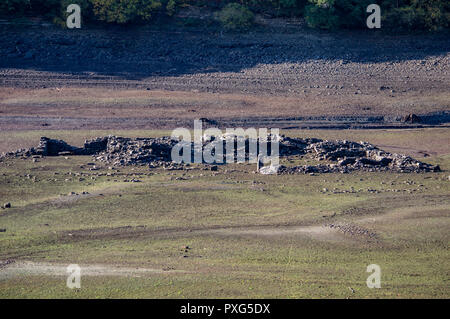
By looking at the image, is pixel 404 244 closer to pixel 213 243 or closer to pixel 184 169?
pixel 213 243

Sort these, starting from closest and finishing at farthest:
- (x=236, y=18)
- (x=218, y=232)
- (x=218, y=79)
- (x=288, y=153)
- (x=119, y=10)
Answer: (x=218, y=232) < (x=288, y=153) < (x=218, y=79) < (x=119, y=10) < (x=236, y=18)

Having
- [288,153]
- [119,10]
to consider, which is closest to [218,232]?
[288,153]

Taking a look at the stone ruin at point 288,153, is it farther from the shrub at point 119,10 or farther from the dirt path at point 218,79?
the shrub at point 119,10

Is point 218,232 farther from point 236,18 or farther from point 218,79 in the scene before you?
point 236,18

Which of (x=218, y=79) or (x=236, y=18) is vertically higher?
(x=236, y=18)

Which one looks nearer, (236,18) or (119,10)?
(119,10)

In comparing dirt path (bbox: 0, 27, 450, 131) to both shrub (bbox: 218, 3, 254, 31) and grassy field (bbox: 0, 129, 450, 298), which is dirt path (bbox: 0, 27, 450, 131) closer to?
shrub (bbox: 218, 3, 254, 31)

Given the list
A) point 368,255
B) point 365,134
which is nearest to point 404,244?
point 368,255
